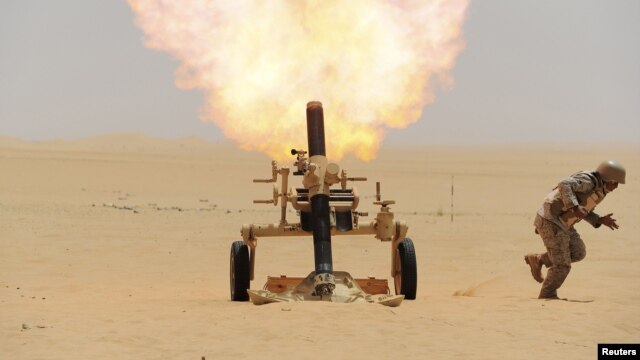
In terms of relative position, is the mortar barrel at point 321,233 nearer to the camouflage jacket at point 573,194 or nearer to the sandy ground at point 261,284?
the sandy ground at point 261,284

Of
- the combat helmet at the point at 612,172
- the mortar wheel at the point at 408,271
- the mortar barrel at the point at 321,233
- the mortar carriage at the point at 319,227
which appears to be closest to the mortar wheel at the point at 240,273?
the mortar carriage at the point at 319,227

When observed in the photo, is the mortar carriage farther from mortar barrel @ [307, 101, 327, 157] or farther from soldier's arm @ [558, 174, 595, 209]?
soldier's arm @ [558, 174, 595, 209]

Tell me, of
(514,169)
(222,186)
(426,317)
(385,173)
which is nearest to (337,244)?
(426,317)

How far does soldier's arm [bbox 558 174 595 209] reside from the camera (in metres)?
12.2

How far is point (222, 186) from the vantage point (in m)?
47.8

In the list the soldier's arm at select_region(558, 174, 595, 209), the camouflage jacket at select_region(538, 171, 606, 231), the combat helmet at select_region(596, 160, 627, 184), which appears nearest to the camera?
the soldier's arm at select_region(558, 174, 595, 209)

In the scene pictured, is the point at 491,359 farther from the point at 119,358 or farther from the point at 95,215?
the point at 95,215

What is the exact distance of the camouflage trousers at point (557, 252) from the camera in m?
12.6

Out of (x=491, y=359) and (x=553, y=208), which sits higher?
(x=553, y=208)

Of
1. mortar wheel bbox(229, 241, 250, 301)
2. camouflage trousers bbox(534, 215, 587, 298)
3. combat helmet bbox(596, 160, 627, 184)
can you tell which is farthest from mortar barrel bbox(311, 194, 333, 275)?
combat helmet bbox(596, 160, 627, 184)

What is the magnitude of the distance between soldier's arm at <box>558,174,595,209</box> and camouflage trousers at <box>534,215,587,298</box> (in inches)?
18.6

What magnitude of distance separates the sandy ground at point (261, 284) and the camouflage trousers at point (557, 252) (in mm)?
381

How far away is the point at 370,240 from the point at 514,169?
47.6m

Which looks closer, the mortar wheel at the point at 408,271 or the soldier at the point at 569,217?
the soldier at the point at 569,217
